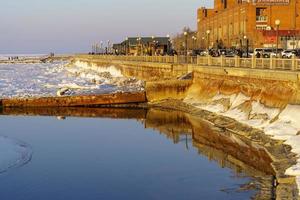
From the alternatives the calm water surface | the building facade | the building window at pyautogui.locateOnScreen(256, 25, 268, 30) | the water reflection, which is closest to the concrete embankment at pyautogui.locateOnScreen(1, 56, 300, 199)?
the water reflection

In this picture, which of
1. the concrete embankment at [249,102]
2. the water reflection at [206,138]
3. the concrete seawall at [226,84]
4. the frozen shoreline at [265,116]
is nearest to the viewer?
the water reflection at [206,138]

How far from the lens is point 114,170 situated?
76.2ft

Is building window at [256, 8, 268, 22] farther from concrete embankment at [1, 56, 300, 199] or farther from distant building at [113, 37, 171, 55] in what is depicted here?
concrete embankment at [1, 56, 300, 199]

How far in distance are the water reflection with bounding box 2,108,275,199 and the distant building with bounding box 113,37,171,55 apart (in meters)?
49.8

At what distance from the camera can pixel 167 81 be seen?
48875mm

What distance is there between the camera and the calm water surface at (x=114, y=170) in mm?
19391

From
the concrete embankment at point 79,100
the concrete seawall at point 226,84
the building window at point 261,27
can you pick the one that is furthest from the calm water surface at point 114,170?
the building window at point 261,27

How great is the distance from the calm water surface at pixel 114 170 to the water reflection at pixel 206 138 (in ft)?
1.46

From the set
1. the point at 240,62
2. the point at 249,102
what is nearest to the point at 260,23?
the point at 240,62

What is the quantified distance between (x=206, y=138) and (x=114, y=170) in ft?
29.2

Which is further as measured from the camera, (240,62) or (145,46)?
(145,46)

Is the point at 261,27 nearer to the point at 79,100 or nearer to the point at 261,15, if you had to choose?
Result: the point at 261,15

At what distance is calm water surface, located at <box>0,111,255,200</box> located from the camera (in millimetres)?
19391

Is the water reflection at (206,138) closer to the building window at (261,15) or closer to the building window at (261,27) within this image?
the building window at (261,27)
